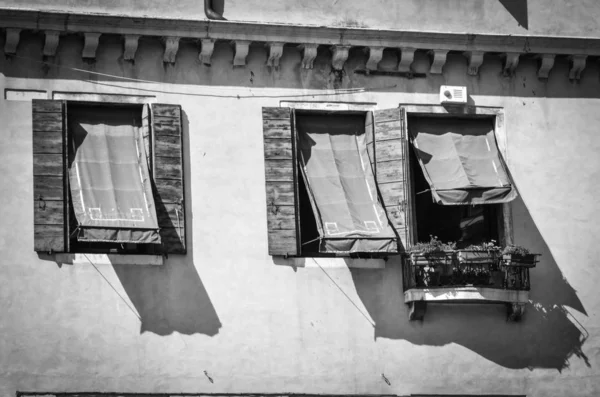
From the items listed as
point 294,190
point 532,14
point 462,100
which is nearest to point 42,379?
point 294,190

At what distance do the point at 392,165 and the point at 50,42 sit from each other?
5725mm

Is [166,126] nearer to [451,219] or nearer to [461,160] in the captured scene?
[461,160]

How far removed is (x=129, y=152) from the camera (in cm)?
2075

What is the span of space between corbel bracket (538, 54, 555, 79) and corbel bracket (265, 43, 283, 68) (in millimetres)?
4473

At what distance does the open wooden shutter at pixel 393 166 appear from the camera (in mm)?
21125

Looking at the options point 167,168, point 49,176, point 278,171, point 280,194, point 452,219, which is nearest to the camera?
point 49,176

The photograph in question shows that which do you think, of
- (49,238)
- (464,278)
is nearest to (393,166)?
(464,278)

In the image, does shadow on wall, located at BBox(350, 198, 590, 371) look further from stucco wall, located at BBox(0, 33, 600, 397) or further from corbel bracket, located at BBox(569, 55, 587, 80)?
corbel bracket, located at BBox(569, 55, 587, 80)

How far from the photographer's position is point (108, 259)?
794 inches

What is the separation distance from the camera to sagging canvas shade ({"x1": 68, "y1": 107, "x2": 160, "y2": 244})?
19.7m

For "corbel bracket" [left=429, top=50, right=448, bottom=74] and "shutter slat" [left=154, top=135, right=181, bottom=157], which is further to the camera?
"corbel bracket" [left=429, top=50, right=448, bottom=74]

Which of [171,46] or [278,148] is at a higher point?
[171,46]

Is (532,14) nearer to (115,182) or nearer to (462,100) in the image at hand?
(462,100)

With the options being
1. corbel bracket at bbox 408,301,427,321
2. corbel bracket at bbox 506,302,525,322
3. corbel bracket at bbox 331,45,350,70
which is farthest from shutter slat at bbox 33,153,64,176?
corbel bracket at bbox 506,302,525,322
